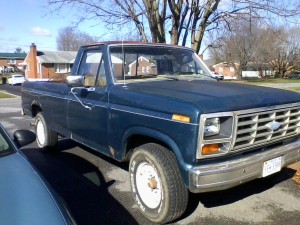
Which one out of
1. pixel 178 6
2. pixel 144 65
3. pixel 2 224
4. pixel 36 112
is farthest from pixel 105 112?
pixel 178 6

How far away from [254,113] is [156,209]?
57.7 inches

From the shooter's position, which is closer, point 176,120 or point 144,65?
point 176,120

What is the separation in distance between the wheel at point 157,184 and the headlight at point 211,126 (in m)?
0.50

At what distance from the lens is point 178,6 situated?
12.2m

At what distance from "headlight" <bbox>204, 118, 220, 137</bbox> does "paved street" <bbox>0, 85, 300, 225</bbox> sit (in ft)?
3.74

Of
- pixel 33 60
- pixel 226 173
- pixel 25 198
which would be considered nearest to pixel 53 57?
pixel 33 60

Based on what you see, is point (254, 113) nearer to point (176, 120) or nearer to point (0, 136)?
point (176, 120)

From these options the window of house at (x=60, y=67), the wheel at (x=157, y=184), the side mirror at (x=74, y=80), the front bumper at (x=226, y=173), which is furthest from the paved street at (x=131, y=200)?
the window of house at (x=60, y=67)

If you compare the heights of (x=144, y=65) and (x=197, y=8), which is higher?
(x=197, y=8)

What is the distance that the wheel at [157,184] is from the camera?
11.5 ft

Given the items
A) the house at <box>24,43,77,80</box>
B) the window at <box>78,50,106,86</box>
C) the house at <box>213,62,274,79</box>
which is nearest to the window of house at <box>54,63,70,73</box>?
the house at <box>24,43,77,80</box>

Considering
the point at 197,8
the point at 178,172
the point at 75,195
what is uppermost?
the point at 197,8

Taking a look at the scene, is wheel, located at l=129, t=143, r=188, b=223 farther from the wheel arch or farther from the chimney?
the chimney

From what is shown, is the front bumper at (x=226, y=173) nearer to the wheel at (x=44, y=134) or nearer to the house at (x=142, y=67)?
the house at (x=142, y=67)
